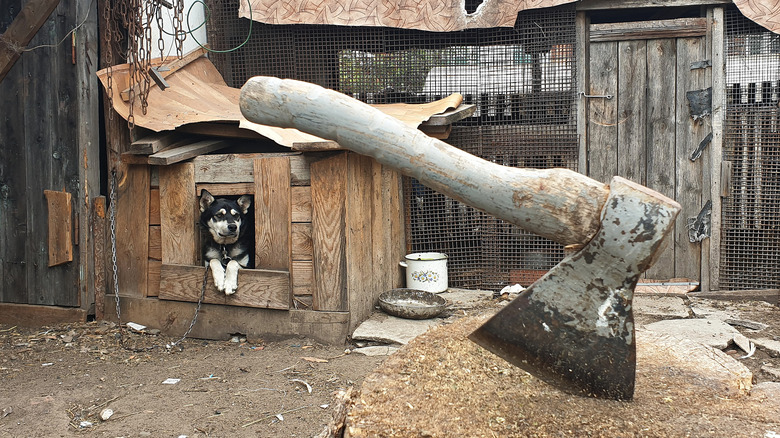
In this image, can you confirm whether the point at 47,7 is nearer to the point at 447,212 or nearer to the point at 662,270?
the point at 447,212

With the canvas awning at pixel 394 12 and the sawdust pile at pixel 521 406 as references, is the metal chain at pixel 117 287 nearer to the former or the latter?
the canvas awning at pixel 394 12

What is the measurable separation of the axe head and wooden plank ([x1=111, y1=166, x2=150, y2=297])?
4.27 meters

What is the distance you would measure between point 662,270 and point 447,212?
7.66 ft

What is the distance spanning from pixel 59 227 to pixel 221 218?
1.52 m

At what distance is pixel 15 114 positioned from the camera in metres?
5.35

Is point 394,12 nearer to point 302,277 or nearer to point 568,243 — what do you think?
point 302,277

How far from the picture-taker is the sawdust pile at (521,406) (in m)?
1.42

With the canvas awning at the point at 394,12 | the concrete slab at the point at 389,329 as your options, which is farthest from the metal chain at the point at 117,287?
the canvas awning at the point at 394,12

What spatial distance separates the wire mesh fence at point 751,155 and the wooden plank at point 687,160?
248 millimetres

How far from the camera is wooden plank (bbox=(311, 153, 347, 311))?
187 inches

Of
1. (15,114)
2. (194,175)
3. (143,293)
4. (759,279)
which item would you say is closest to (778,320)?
(759,279)

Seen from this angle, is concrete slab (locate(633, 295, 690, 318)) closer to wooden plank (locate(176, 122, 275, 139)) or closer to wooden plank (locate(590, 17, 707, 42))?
wooden plank (locate(590, 17, 707, 42))

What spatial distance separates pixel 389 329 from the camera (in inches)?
188

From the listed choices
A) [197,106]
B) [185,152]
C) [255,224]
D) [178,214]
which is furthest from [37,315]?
[197,106]
